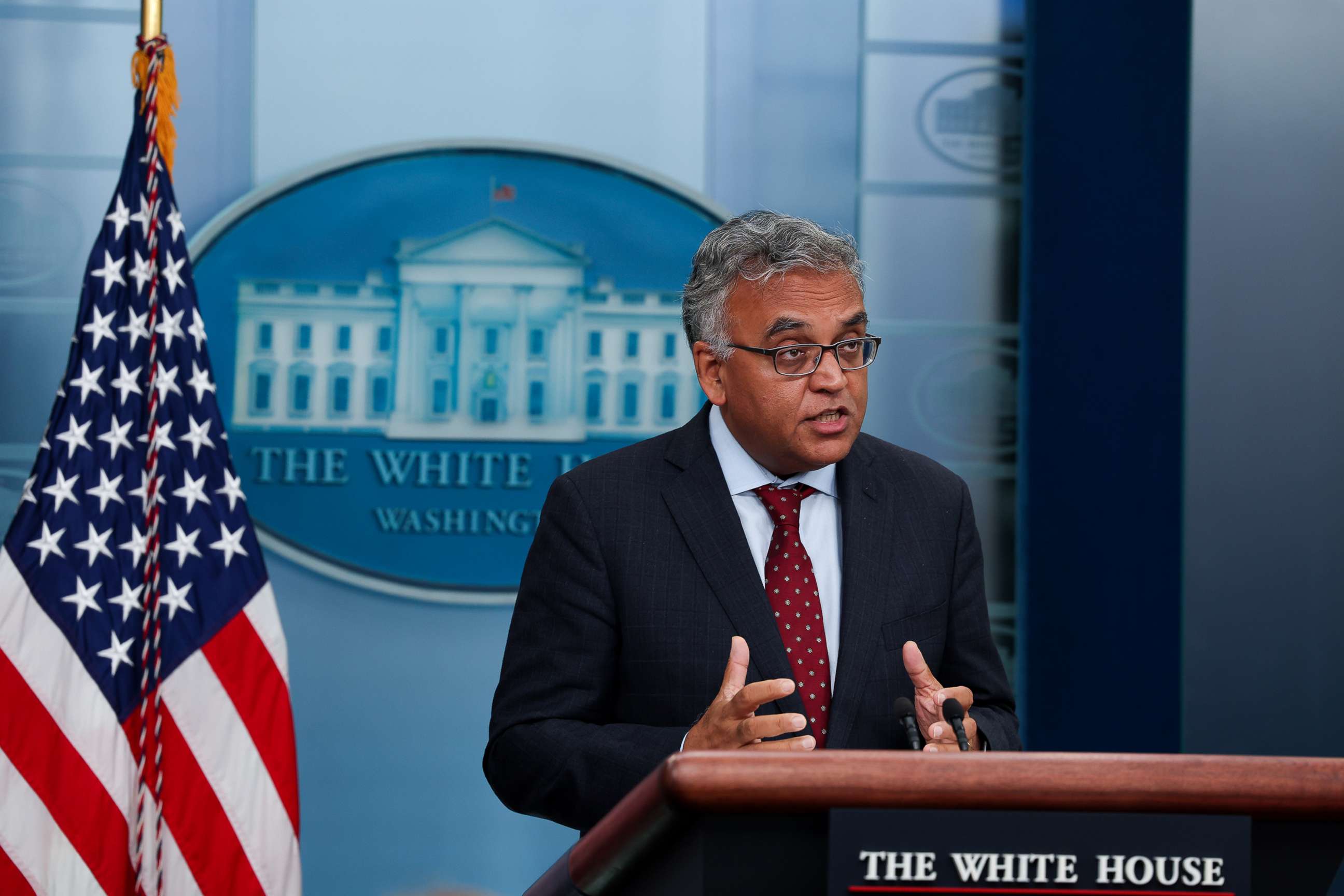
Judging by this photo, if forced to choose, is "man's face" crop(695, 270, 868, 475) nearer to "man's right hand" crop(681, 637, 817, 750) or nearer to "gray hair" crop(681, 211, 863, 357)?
"gray hair" crop(681, 211, 863, 357)

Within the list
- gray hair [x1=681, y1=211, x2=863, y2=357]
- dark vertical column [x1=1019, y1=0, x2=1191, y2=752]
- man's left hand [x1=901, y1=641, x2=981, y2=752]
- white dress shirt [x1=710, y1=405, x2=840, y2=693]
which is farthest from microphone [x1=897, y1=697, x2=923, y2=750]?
dark vertical column [x1=1019, y1=0, x2=1191, y2=752]

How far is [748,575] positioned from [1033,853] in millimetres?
781

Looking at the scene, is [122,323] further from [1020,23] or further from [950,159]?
[1020,23]

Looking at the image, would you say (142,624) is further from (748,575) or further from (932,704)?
(932,704)

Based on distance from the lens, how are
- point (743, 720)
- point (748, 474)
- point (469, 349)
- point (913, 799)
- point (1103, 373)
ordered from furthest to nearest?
point (469, 349) → point (1103, 373) → point (748, 474) → point (743, 720) → point (913, 799)

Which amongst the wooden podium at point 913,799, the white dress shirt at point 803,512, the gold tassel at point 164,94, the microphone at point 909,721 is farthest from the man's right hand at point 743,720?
the gold tassel at point 164,94

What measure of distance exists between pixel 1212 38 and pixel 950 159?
2.77 ft

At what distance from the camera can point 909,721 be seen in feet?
4.09

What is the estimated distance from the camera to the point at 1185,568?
7.75 ft

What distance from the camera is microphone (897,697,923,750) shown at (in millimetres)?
1215

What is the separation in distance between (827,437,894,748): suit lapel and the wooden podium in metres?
0.67

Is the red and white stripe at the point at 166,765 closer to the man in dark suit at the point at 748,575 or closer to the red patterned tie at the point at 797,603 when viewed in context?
the man in dark suit at the point at 748,575

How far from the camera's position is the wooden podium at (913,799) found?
2.51 feet

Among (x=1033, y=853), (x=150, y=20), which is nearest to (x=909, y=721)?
(x=1033, y=853)
